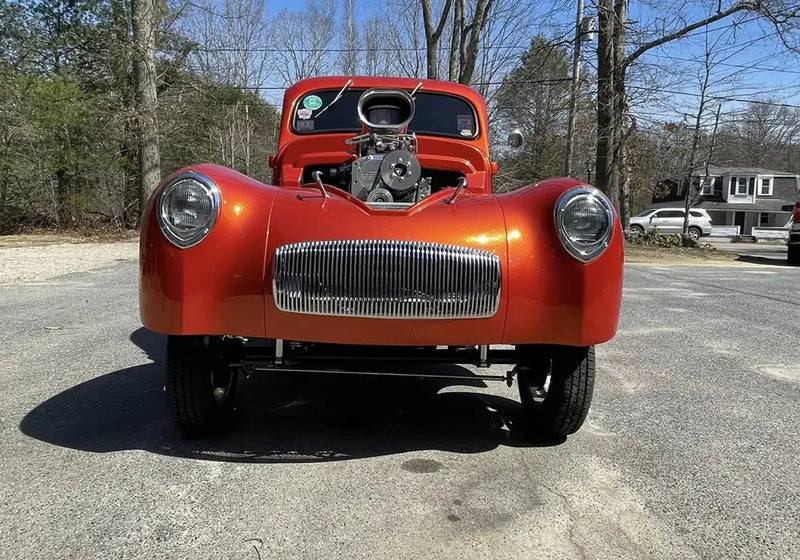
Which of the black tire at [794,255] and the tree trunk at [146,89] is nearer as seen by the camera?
the black tire at [794,255]

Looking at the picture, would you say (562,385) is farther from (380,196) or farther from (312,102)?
(312,102)

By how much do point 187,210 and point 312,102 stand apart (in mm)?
2295

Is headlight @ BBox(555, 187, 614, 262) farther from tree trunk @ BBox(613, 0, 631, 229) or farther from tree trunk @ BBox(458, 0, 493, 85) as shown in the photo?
tree trunk @ BBox(458, 0, 493, 85)

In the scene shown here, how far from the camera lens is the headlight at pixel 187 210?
2.41m

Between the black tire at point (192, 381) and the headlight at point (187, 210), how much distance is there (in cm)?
47

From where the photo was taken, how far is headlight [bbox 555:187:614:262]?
245 cm

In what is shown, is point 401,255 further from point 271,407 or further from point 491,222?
point 271,407

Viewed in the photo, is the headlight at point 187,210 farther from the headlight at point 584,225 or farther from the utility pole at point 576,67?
the utility pole at point 576,67

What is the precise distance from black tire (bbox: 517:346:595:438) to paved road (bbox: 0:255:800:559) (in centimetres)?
13

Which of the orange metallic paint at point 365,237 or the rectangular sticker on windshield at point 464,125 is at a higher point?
the rectangular sticker on windshield at point 464,125

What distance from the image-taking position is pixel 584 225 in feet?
8.11

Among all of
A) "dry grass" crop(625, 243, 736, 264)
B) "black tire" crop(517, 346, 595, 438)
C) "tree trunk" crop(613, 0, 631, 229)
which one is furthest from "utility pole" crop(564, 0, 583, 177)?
"black tire" crop(517, 346, 595, 438)

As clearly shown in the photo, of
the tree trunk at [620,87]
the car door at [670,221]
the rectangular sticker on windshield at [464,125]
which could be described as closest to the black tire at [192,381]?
the rectangular sticker on windshield at [464,125]

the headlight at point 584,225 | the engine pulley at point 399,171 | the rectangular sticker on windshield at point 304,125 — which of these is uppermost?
the rectangular sticker on windshield at point 304,125
